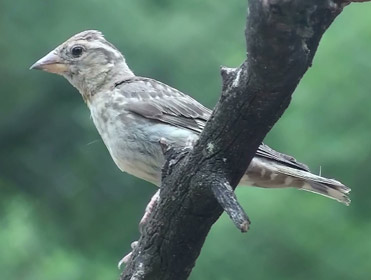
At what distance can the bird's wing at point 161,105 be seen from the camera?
581 centimetres

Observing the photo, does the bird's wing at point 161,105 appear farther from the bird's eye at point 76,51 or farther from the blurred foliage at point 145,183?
the blurred foliage at point 145,183

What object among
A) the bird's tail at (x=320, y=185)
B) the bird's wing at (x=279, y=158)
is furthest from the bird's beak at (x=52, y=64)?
the bird's tail at (x=320, y=185)

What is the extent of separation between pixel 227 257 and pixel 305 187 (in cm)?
254

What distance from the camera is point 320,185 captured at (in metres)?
5.36

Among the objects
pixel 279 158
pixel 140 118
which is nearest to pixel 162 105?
pixel 140 118

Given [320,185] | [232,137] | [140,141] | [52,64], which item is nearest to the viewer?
[232,137]

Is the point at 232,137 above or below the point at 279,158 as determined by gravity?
below

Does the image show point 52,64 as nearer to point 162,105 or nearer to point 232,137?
point 162,105

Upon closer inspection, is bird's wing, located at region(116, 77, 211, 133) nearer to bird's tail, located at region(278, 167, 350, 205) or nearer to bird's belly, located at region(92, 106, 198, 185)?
bird's belly, located at region(92, 106, 198, 185)

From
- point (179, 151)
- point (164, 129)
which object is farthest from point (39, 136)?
point (179, 151)

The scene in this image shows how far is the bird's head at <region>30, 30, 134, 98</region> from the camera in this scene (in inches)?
243

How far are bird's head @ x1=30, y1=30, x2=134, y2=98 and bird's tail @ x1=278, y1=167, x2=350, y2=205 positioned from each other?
1296mm

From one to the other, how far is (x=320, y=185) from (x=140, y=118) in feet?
3.32

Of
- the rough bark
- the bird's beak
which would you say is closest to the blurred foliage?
the bird's beak
